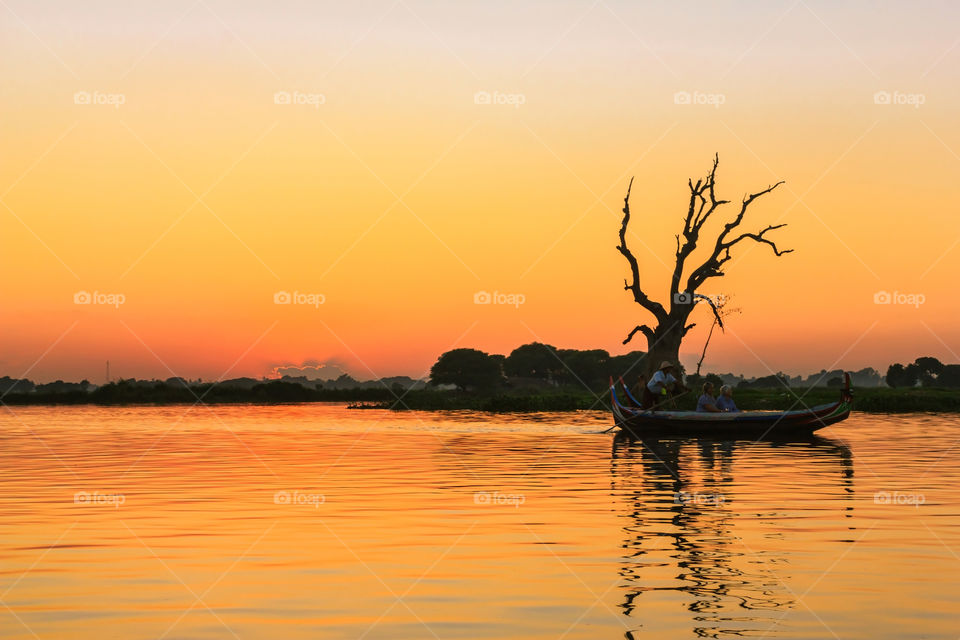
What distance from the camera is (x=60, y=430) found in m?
49.7

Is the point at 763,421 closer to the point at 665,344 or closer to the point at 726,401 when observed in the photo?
the point at 726,401

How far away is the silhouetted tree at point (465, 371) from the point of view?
139000 millimetres

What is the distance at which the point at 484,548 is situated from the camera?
46.6 ft

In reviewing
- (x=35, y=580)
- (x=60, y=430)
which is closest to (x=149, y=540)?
(x=35, y=580)

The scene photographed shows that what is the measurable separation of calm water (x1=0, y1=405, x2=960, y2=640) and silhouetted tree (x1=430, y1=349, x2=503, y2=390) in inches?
4298

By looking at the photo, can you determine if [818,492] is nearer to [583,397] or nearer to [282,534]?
[282,534]

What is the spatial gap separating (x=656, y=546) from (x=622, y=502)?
516 centimetres

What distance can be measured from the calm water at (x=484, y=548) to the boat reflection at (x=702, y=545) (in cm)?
5

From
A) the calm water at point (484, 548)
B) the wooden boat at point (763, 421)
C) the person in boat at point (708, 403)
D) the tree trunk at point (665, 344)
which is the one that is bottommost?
the calm water at point (484, 548)

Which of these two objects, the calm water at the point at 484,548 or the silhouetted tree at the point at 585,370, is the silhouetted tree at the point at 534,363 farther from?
the calm water at the point at 484,548

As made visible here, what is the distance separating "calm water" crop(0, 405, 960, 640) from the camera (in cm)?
1009

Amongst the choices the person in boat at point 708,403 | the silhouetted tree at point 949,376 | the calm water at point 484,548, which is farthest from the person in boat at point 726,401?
the silhouetted tree at point 949,376

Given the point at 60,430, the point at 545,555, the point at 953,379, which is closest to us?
the point at 545,555

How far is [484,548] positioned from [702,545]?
9.69 feet
